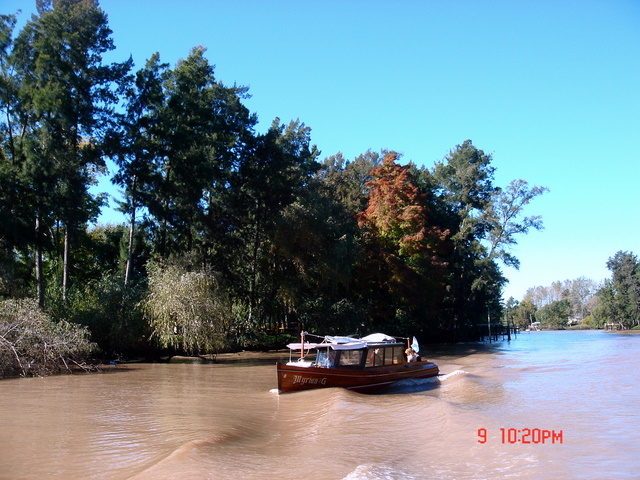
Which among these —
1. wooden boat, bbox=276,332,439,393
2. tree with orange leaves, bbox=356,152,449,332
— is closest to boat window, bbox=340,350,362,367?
wooden boat, bbox=276,332,439,393

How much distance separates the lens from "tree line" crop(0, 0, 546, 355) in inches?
1008

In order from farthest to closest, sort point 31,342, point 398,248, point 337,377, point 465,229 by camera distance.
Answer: point 465,229 → point 398,248 → point 31,342 → point 337,377

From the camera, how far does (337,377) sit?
17906 mm

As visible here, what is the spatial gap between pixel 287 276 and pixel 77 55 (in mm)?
18646

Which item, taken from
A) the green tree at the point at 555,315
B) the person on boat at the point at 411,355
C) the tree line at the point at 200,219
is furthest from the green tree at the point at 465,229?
the green tree at the point at 555,315

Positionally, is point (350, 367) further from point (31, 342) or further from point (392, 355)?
point (31, 342)

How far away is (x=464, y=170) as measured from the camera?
51250 mm

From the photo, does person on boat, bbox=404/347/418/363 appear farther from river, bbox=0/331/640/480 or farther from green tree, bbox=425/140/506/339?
green tree, bbox=425/140/506/339

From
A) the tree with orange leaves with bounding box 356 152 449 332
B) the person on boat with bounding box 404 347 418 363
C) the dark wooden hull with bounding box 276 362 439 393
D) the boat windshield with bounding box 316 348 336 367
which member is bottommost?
the dark wooden hull with bounding box 276 362 439 393
